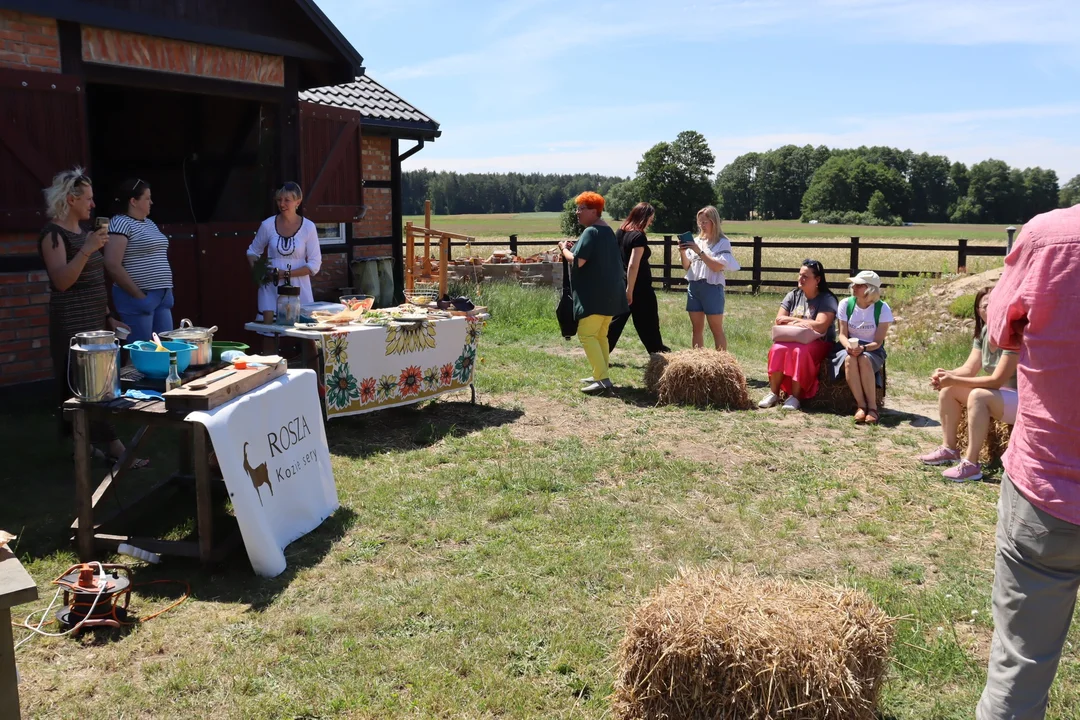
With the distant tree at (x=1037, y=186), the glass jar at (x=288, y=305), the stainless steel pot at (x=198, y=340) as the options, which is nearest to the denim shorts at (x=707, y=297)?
the glass jar at (x=288, y=305)

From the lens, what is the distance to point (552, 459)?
6246mm

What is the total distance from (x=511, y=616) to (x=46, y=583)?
2260 millimetres

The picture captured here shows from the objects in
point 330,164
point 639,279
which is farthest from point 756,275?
point 330,164

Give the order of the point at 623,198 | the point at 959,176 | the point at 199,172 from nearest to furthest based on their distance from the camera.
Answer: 1. the point at 199,172
2. the point at 623,198
3. the point at 959,176

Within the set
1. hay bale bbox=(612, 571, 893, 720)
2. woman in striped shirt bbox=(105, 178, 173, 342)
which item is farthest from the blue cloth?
hay bale bbox=(612, 571, 893, 720)

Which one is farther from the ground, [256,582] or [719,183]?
[719,183]

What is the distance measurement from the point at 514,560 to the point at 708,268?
5.08m

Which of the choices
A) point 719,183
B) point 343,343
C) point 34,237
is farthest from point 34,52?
point 719,183

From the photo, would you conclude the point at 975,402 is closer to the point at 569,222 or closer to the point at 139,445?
the point at 139,445

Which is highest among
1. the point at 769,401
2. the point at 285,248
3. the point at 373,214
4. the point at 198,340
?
the point at 373,214

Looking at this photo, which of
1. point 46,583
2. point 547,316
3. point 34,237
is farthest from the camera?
point 547,316

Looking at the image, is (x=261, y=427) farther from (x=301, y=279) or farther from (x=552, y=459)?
(x=301, y=279)

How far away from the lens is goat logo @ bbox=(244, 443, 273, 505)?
423 cm

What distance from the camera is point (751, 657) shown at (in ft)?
8.41
